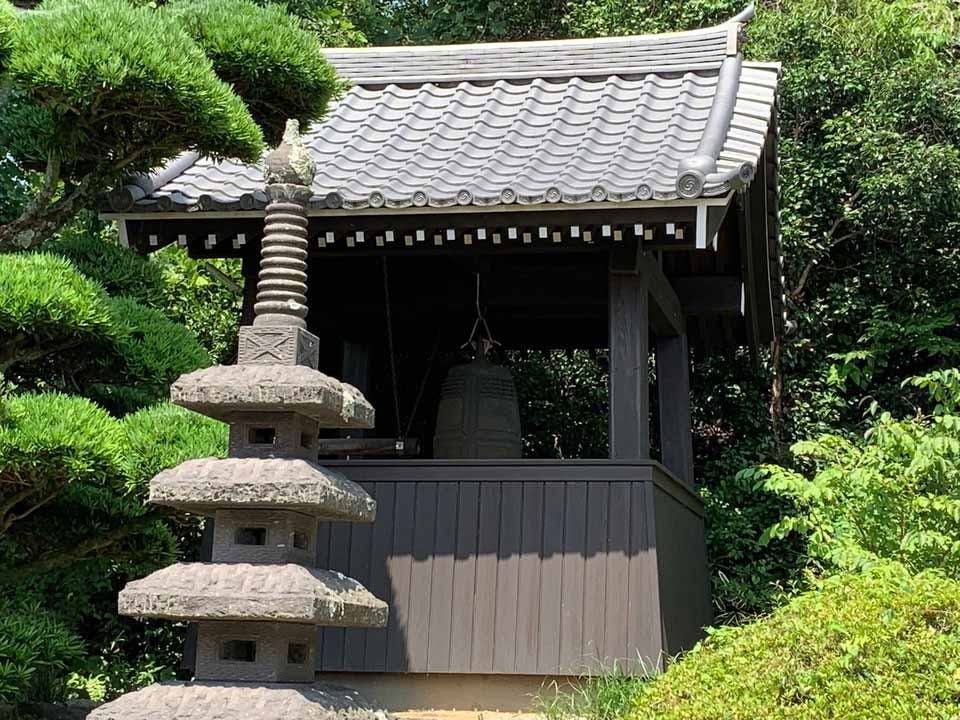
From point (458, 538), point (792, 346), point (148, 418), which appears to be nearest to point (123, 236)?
point (148, 418)

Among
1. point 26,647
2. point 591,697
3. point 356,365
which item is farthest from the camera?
point 356,365

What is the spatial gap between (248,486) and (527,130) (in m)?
4.41

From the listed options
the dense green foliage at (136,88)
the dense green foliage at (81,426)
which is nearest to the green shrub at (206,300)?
the dense green foliage at (81,426)

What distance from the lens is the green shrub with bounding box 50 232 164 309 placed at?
6664 mm

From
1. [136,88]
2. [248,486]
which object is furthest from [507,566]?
[136,88]

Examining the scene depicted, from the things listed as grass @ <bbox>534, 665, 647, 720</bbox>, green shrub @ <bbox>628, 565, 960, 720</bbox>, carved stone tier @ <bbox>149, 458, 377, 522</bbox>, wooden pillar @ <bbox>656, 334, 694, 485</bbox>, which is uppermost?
wooden pillar @ <bbox>656, 334, 694, 485</bbox>

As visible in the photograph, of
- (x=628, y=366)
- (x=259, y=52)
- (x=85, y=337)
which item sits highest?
(x=259, y=52)

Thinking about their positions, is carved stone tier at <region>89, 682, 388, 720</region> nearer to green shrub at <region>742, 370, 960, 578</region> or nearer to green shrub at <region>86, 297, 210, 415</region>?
green shrub at <region>86, 297, 210, 415</region>

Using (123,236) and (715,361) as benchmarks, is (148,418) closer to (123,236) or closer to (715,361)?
(123,236)

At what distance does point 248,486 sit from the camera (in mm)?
4457

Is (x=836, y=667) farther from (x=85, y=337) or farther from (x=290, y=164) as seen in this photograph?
(x=85, y=337)

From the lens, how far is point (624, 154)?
734 cm

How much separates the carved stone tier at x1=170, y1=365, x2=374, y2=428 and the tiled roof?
2300 mm

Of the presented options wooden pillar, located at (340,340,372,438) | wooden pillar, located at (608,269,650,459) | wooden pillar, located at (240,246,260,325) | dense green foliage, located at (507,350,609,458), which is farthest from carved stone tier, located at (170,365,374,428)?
dense green foliage, located at (507,350,609,458)
